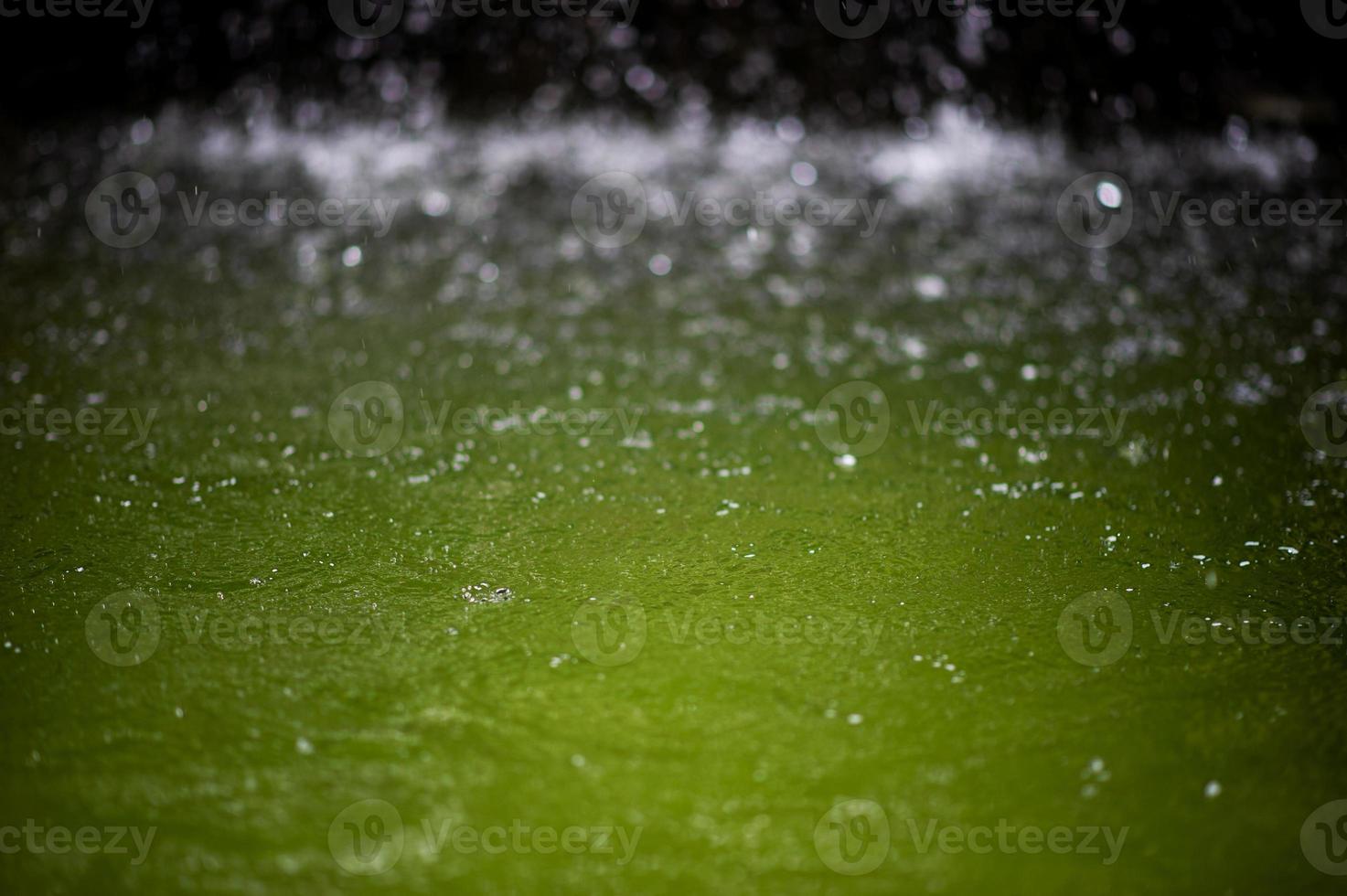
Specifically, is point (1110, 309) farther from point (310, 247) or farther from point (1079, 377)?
point (310, 247)

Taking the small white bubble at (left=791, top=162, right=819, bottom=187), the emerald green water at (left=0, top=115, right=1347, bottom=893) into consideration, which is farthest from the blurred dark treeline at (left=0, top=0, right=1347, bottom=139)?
the emerald green water at (left=0, top=115, right=1347, bottom=893)

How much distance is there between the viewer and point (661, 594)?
138 cm

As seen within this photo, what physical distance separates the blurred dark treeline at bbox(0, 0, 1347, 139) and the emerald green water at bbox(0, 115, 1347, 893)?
4.83 feet

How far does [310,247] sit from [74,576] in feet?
4.81

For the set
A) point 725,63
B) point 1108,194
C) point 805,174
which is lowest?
point 1108,194

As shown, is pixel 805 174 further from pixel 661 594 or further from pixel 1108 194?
pixel 661 594

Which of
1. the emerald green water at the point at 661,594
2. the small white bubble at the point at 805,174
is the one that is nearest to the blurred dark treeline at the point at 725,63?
the small white bubble at the point at 805,174

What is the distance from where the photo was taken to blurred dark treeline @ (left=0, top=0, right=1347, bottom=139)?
11.8ft

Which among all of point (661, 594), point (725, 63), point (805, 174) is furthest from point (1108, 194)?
point (661, 594)

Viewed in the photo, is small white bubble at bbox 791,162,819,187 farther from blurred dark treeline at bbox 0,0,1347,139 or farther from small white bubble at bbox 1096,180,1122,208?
small white bubble at bbox 1096,180,1122,208

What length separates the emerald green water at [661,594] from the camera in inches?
40.1

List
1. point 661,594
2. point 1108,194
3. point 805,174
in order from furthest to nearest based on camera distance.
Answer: point 805,174 → point 1108,194 → point 661,594

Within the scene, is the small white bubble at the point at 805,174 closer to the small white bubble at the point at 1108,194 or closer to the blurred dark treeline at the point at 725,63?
the blurred dark treeline at the point at 725,63

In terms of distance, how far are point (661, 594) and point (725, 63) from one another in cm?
281
